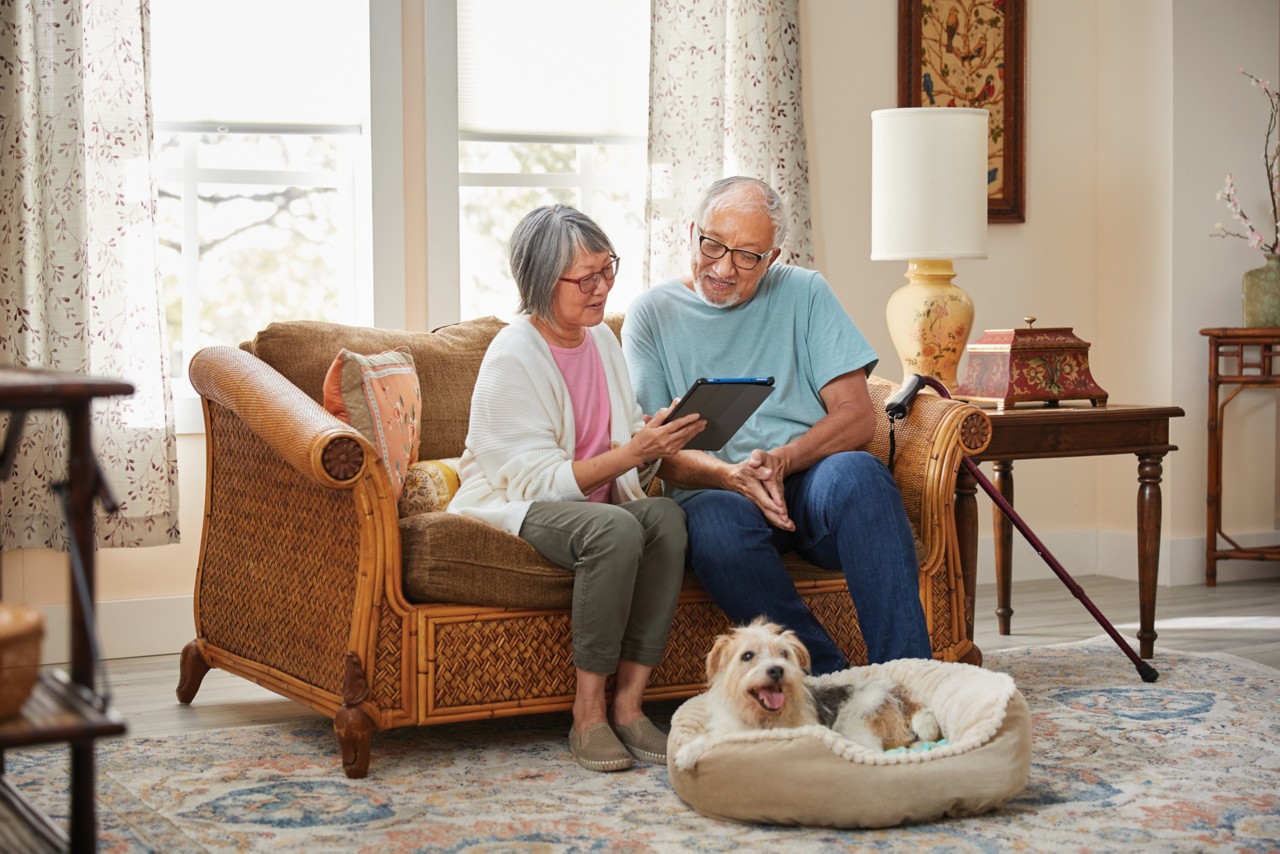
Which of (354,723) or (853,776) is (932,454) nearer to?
(853,776)

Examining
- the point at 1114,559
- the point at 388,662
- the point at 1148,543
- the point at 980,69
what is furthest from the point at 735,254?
the point at 1114,559

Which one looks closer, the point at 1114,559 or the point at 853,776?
the point at 853,776

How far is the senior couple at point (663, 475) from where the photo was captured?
8.16ft

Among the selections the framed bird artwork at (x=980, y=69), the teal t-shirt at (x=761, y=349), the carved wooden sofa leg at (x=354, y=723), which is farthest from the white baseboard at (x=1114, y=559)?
the carved wooden sofa leg at (x=354, y=723)

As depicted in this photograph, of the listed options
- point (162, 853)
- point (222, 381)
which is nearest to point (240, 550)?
point (222, 381)

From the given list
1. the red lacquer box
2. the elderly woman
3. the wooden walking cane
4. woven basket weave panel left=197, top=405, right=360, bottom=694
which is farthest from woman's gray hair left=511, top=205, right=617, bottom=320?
the red lacquer box

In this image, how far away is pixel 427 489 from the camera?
2697 mm

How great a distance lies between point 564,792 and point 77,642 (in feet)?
3.49

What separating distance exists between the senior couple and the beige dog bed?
1.12 feet

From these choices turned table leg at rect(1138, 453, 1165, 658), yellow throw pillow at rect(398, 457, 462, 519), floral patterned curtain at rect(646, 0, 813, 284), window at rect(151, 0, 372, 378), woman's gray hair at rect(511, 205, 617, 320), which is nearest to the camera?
woman's gray hair at rect(511, 205, 617, 320)

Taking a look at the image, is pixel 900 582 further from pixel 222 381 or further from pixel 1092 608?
pixel 222 381

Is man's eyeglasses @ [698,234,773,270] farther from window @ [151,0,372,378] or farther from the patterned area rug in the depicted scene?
window @ [151,0,372,378]

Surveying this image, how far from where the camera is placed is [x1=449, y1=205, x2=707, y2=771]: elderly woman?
2.46 m

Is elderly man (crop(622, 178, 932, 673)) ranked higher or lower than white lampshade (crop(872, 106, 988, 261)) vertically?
lower
